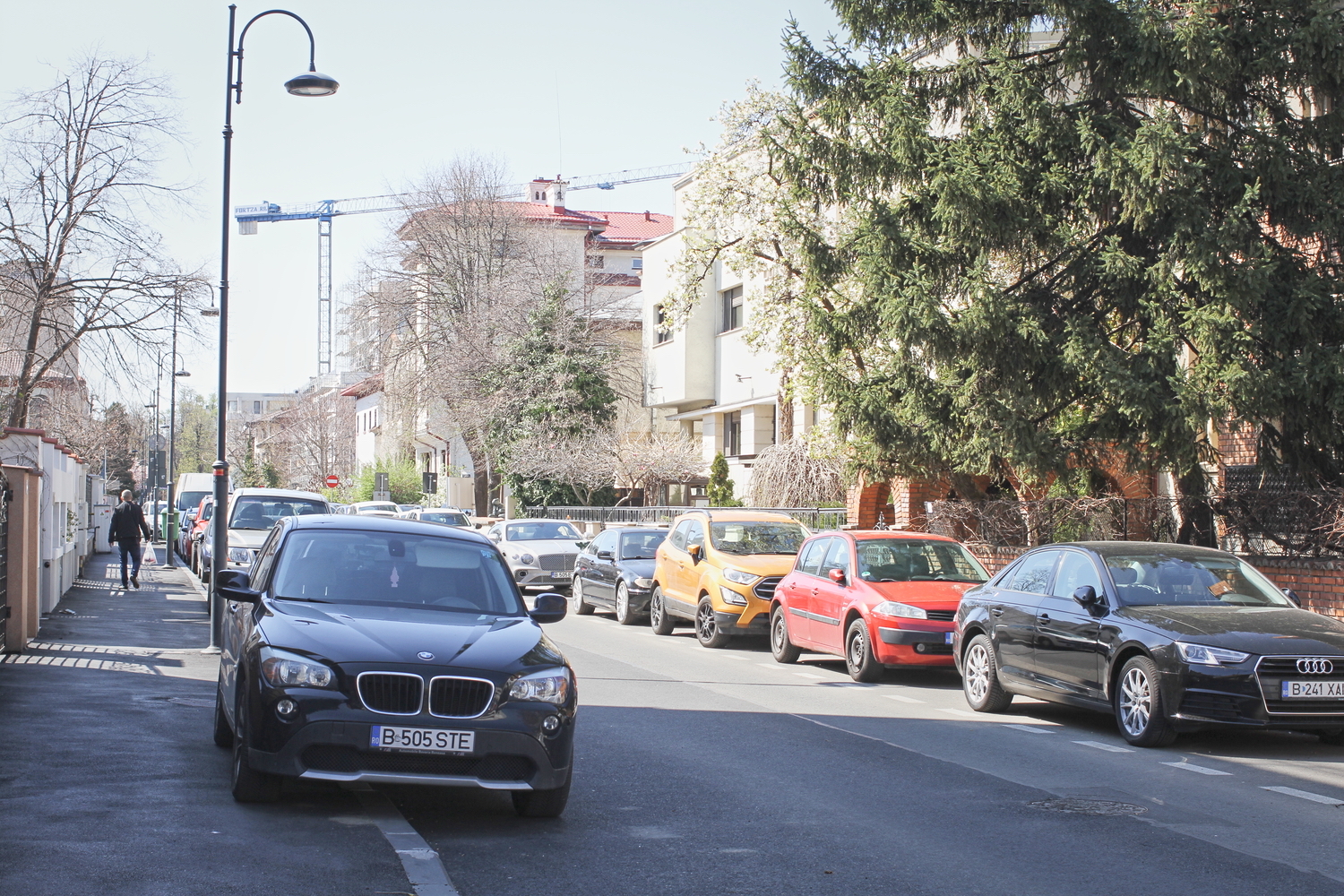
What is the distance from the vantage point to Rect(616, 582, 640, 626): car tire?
75.2ft

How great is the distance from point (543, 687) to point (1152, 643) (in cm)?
543

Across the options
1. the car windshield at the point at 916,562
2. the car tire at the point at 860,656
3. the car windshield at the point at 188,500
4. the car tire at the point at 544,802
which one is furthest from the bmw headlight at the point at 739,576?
the car windshield at the point at 188,500

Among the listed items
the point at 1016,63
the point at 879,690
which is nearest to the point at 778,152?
the point at 1016,63

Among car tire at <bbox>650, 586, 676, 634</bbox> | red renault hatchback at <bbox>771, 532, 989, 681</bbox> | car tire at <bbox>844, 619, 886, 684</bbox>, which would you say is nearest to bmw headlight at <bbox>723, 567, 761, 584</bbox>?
red renault hatchback at <bbox>771, 532, 989, 681</bbox>

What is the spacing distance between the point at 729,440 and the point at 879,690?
30.2m

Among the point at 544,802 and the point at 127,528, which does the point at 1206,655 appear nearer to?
the point at 544,802

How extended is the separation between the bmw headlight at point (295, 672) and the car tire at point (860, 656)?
28.2 feet

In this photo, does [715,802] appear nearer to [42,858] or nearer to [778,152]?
[42,858]

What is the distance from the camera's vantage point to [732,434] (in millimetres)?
44438

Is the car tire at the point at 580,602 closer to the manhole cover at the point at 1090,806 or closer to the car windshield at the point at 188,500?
the manhole cover at the point at 1090,806

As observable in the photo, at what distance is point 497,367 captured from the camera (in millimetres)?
51750

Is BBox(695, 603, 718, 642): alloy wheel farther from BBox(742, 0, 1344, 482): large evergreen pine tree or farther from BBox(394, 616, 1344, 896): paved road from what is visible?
BBox(394, 616, 1344, 896): paved road

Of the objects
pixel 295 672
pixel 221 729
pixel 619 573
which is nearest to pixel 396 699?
pixel 295 672

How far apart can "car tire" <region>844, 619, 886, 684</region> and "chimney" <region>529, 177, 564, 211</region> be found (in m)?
68.0
